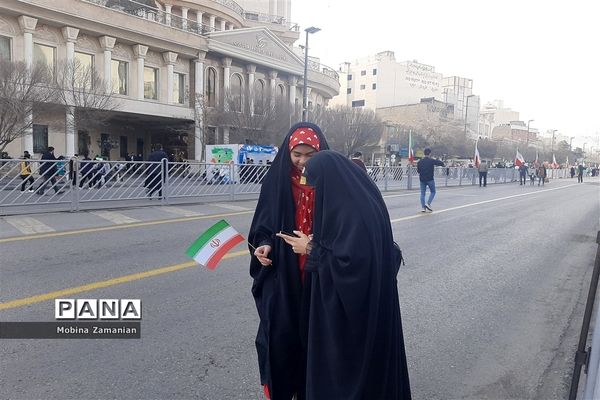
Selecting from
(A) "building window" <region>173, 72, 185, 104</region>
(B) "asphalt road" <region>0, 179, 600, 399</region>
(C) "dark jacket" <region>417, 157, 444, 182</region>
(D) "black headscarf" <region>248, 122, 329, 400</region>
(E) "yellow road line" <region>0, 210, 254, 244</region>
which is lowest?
(B) "asphalt road" <region>0, 179, 600, 399</region>

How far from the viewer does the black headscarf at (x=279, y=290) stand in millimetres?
2371

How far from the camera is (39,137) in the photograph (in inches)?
1151

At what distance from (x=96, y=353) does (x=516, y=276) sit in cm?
513

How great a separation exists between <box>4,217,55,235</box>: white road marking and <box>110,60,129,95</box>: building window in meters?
25.7

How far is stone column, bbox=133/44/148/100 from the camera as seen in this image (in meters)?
34.0

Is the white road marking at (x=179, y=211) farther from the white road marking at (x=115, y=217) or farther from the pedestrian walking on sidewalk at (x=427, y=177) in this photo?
the pedestrian walking on sidewalk at (x=427, y=177)

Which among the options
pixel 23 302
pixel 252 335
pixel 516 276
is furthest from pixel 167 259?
pixel 516 276

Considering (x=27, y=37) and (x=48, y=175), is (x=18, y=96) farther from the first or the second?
(x=27, y=37)

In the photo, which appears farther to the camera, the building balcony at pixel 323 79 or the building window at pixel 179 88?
the building balcony at pixel 323 79

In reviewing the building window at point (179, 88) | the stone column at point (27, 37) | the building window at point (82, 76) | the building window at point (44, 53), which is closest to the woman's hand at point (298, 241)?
the building window at point (82, 76)

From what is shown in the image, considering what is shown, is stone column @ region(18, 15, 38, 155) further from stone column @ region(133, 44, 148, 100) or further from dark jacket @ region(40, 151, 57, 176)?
dark jacket @ region(40, 151, 57, 176)

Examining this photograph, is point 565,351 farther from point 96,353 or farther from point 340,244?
point 96,353

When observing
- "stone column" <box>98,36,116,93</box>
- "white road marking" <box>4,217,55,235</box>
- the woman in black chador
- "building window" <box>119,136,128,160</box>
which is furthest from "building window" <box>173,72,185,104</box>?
the woman in black chador

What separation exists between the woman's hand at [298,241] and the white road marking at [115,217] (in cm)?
803
